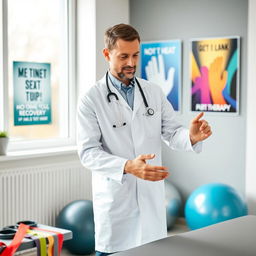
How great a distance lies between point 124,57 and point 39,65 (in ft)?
7.39

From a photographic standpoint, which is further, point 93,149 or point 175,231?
point 175,231

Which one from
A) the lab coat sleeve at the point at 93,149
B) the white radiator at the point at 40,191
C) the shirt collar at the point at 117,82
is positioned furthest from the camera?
the white radiator at the point at 40,191

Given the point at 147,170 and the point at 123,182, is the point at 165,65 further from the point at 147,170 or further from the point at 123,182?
the point at 147,170

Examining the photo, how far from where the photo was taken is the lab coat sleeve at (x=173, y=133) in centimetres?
226

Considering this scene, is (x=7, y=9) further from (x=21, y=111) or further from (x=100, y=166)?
(x=100, y=166)

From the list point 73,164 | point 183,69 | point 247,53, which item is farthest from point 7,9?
point 247,53

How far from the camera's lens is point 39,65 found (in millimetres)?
4391

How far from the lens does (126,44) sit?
2.26 meters

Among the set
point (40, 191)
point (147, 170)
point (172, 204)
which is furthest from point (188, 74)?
point (147, 170)

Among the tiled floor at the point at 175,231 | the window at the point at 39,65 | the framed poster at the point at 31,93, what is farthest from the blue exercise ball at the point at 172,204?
the framed poster at the point at 31,93

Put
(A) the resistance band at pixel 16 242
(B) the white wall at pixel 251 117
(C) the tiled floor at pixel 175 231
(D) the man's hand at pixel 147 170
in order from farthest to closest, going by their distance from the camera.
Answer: (B) the white wall at pixel 251 117 → (C) the tiled floor at pixel 175 231 → (A) the resistance band at pixel 16 242 → (D) the man's hand at pixel 147 170

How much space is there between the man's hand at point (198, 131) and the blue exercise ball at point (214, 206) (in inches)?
81.1

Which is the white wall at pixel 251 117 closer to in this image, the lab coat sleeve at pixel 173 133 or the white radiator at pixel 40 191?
the white radiator at pixel 40 191

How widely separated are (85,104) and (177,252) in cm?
105
